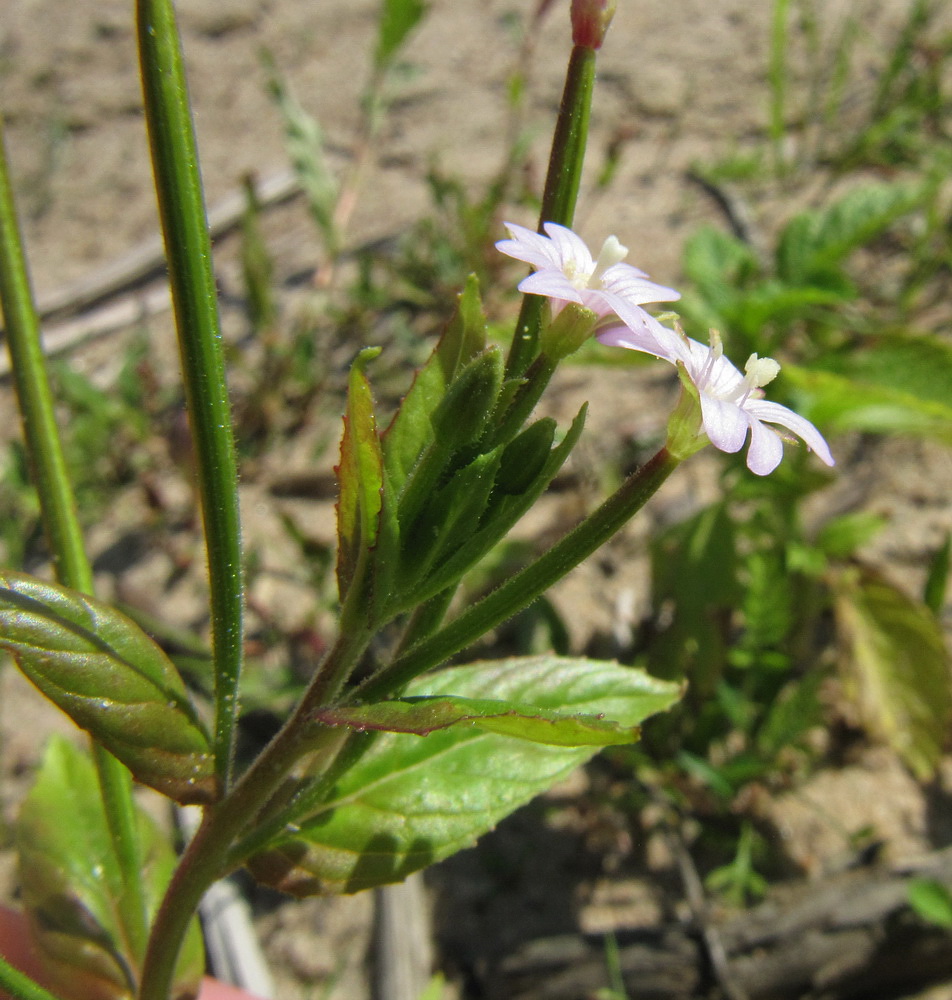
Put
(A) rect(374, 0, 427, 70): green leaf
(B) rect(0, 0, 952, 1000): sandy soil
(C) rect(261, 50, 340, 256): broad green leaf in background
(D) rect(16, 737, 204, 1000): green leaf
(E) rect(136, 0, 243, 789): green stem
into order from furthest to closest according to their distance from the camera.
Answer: (C) rect(261, 50, 340, 256): broad green leaf in background
(A) rect(374, 0, 427, 70): green leaf
(B) rect(0, 0, 952, 1000): sandy soil
(D) rect(16, 737, 204, 1000): green leaf
(E) rect(136, 0, 243, 789): green stem

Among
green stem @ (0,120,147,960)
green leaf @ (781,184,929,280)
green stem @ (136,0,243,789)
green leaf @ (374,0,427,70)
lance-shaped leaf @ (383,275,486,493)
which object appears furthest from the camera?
green leaf @ (374,0,427,70)

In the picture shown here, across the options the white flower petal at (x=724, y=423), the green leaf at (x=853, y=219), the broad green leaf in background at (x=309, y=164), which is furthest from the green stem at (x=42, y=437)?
the broad green leaf in background at (x=309, y=164)

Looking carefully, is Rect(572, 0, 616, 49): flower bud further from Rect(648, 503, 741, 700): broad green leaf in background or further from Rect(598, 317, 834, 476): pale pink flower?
Rect(648, 503, 741, 700): broad green leaf in background

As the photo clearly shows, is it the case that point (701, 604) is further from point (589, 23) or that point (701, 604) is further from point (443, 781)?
point (589, 23)

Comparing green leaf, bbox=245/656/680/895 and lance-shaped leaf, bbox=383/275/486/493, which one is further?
green leaf, bbox=245/656/680/895

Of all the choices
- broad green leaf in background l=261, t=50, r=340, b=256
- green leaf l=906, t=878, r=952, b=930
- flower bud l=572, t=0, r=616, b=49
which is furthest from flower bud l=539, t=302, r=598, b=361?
broad green leaf in background l=261, t=50, r=340, b=256

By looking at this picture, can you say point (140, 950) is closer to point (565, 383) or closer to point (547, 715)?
point (547, 715)

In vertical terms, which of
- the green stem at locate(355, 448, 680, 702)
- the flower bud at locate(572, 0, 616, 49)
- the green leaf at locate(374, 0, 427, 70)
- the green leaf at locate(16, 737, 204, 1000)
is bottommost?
the green leaf at locate(16, 737, 204, 1000)

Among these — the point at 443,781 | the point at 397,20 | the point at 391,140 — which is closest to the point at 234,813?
the point at 443,781

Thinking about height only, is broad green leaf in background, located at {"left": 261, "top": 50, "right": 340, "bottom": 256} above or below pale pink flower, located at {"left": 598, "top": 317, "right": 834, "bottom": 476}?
above
